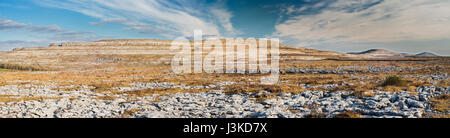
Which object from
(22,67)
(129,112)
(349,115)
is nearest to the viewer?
(349,115)

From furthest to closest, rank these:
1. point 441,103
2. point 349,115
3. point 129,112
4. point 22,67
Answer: point 22,67 → point 129,112 → point 441,103 → point 349,115

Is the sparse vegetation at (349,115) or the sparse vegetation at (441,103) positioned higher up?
the sparse vegetation at (441,103)

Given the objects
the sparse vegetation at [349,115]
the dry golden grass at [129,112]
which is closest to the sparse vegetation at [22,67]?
the dry golden grass at [129,112]

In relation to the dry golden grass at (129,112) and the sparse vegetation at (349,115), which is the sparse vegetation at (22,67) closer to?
the dry golden grass at (129,112)

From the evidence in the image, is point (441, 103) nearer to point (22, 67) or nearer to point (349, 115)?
point (349, 115)

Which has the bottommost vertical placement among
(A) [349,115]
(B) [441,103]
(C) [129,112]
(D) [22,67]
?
(C) [129,112]

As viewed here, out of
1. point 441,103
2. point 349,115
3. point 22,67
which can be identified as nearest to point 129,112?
point 349,115

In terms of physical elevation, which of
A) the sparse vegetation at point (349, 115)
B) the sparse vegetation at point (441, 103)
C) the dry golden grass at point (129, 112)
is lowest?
the dry golden grass at point (129, 112)

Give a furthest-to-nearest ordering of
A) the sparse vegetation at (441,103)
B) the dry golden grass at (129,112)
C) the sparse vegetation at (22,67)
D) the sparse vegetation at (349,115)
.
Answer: the sparse vegetation at (22,67) → the dry golden grass at (129,112) → the sparse vegetation at (441,103) → the sparse vegetation at (349,115)

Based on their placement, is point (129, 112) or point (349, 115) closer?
point (349, 115)

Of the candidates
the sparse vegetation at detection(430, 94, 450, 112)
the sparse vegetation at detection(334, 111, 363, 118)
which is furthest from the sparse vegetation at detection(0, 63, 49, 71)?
the sparse vegetation at detection(430, 94, 450, 112)

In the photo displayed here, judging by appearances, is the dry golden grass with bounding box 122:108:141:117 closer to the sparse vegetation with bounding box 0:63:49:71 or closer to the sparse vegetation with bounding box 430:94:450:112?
the sparse vegetation with bounding box 430:94:450:112

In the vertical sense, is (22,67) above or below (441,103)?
above
